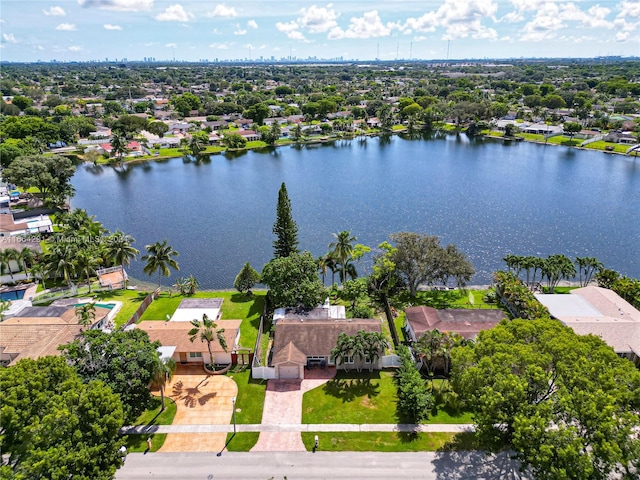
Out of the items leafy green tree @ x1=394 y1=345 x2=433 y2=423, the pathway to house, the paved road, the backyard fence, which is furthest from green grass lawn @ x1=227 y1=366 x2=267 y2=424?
the backyard fence

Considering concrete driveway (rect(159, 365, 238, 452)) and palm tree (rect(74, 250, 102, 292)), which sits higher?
palm tree (rect(74, 250, 102, 292))

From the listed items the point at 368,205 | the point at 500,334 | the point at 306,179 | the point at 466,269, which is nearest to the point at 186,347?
the point at 500,334

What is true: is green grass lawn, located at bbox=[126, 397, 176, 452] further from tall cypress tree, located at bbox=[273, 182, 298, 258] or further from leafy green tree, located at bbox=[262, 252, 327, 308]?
tall cypress tree, located at bbox=[273, 182, 298, 258]

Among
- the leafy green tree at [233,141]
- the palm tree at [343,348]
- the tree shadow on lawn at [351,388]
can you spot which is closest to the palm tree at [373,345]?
the palm tree at [343,348]

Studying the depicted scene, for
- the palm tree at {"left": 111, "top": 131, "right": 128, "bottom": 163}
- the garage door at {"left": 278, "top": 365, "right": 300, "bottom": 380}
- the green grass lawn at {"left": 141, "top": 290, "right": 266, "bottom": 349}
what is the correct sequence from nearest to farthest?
the garage door at {"left": 278, "top": 365, "right": 300, "bottom": 380} < the green grass lawn at {"left": 141, "top": 290, "right": 266, "bottom": 349} < the palm tree at {"left": 111, "top": 131, "right": 128, "bottom": 163}

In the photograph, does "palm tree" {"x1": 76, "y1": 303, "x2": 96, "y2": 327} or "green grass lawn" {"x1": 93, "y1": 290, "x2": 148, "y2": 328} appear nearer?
"palm tree" {"x1": 76, "y1": 303, "x2": 96, "y2": 327}

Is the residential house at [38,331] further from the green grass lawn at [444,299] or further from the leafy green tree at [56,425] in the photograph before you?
the green grass lawn at [444,299]
